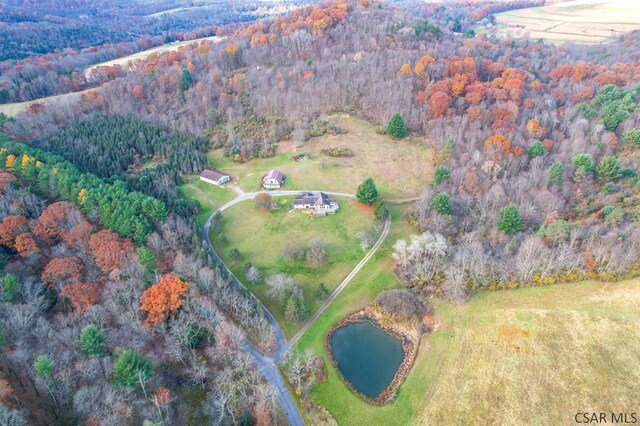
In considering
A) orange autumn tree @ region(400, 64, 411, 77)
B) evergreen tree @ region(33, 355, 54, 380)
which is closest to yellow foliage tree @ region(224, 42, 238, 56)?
orange autumn tree @ region(400, 64, 411, 77)

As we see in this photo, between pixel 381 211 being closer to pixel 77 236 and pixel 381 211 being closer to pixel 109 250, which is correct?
pixel 109 250

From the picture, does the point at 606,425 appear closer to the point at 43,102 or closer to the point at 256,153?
the point at 256,153

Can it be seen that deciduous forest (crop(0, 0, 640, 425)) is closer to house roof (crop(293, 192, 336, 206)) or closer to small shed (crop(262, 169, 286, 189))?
small shed (crop(262, 169, 286, 189))

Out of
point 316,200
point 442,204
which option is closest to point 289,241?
point 316,200

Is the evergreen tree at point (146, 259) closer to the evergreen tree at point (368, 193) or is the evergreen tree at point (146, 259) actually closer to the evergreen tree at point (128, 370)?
the evergreen tree at point (128, 370)

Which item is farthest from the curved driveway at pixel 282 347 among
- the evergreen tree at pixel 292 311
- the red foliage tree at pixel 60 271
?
the red foliage tree at pixel 60 271

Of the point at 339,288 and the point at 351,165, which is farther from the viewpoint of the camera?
the point at 351,165

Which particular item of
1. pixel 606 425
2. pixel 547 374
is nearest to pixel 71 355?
pixel 547 374
